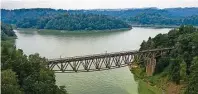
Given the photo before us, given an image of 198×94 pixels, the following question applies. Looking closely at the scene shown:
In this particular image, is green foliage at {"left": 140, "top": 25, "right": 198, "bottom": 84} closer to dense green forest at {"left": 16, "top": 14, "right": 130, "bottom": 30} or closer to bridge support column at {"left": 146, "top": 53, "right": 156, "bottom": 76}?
bridge support column at {"left": 146, "top": 53, "right": 156, "bottom": 76}

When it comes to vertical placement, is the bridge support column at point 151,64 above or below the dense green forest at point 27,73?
below

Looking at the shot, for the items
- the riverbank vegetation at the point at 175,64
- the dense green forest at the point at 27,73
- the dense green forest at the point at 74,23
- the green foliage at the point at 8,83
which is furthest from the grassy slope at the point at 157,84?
the dense green forest at the point at 74,23

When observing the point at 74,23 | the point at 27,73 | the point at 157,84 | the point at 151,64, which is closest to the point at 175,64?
the point at 157,84

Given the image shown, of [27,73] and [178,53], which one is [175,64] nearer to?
[178,53]

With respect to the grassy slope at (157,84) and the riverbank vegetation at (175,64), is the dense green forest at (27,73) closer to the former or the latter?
the riverbank vegetation at (175,64)

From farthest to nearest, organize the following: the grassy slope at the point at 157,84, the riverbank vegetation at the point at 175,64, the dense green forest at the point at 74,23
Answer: the dense green forest at the point at 74,23
the grassy slope at the point at 157,84
the riverbank vegetation at the point at 175,64

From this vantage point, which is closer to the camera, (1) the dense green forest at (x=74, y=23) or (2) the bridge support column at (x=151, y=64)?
(2) the bridge support column at (x=151, y=64)
